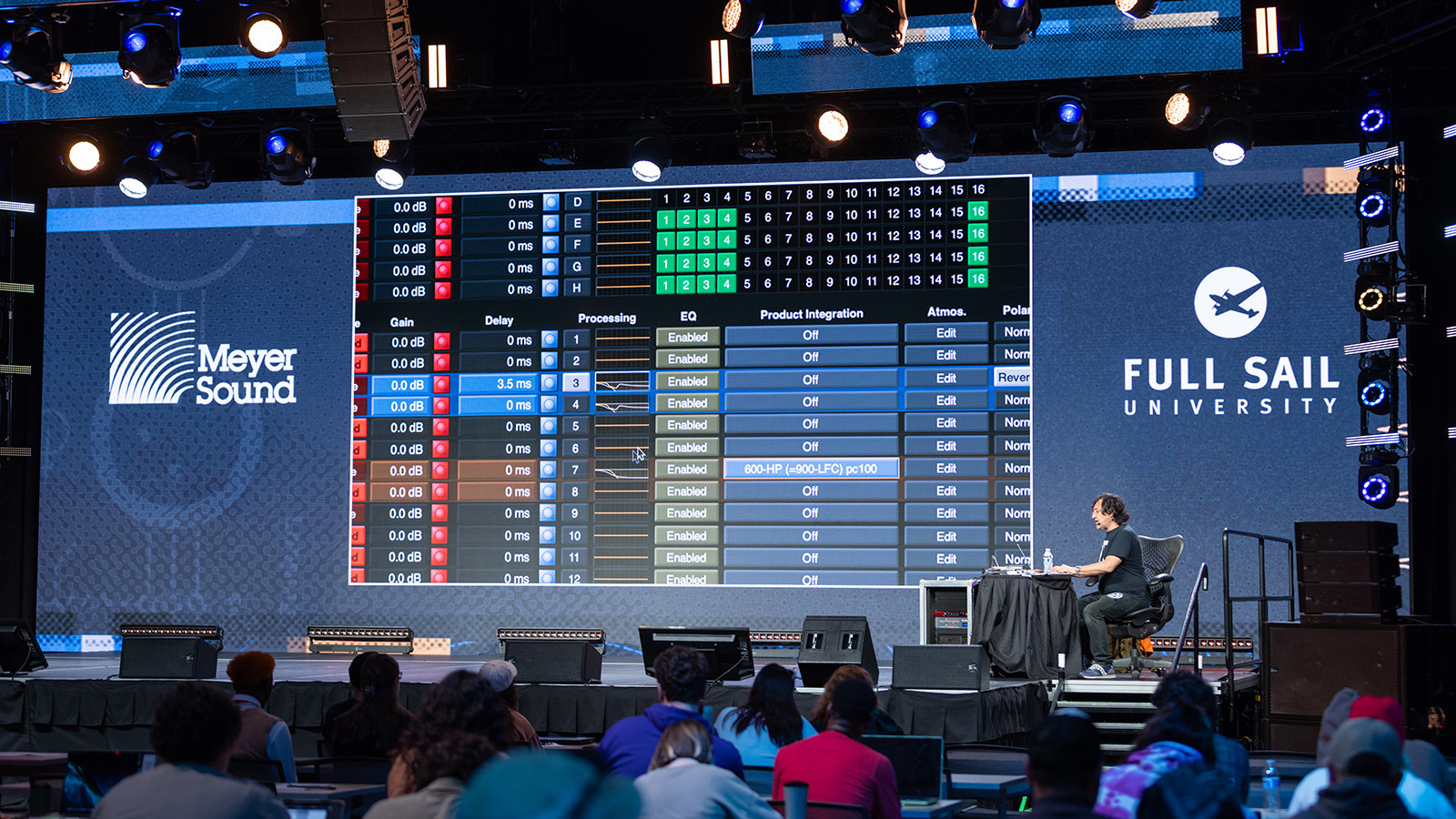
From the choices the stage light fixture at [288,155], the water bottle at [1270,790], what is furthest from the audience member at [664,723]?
the stage light fixture at [288,155]

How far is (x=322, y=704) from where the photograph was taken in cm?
872

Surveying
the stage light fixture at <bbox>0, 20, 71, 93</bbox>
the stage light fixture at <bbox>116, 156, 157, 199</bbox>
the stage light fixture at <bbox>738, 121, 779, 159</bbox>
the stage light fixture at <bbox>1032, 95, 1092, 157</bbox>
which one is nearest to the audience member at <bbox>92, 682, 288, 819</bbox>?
the stage light fixture at <bbox>0, 20, 71, 93</bbox>

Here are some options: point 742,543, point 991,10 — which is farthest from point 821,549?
point 991,10

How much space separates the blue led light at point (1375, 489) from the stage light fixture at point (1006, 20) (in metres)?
4.00

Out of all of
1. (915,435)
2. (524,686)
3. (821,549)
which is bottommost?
(524,686)

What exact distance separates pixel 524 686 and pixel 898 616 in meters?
3.21

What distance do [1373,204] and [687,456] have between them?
536 cm

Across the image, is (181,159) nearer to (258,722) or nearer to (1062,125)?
(1062,125)

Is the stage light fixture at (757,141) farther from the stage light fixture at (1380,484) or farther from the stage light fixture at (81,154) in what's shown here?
the stage light fixture at (81,154)

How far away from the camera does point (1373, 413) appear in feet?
32.4

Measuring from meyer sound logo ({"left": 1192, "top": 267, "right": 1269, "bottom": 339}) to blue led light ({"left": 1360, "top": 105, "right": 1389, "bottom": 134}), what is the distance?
1.50 m

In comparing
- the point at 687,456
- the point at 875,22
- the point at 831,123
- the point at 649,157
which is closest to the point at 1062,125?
the point at 831,123

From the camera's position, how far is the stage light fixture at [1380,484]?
9297 mm

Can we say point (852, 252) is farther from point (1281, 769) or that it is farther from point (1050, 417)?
point (1281, 769)
